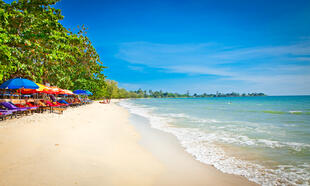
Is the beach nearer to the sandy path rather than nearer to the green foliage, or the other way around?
the sandy path

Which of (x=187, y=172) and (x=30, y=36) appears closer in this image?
(x=187, y=172)

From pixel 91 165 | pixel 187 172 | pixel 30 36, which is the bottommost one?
pixel 187 172

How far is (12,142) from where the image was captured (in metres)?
5.14

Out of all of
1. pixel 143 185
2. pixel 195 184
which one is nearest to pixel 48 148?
pixel 143 185

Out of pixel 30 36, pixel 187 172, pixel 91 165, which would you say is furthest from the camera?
pixel 30 36

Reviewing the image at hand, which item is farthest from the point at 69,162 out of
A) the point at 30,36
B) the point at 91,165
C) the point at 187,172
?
the point at 30,36

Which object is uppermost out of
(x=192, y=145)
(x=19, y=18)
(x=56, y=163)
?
(x=19, y=18)

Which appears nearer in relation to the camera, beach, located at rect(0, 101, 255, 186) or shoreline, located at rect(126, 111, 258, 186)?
beach, located at rect(0, 101, 255, 186)

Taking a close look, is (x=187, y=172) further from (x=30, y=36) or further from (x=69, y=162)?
(x=30, y=36)

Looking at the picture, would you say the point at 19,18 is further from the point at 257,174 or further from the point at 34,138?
the point at 257,174

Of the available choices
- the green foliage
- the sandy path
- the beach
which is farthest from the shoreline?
the green foliage

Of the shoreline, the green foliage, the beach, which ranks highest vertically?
the green foliage

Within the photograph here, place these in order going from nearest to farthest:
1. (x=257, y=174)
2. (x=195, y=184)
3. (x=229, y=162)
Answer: (x=195, y=184), (x=257, y=174), (x=229, y=162)

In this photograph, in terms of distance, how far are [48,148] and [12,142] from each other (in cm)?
141
